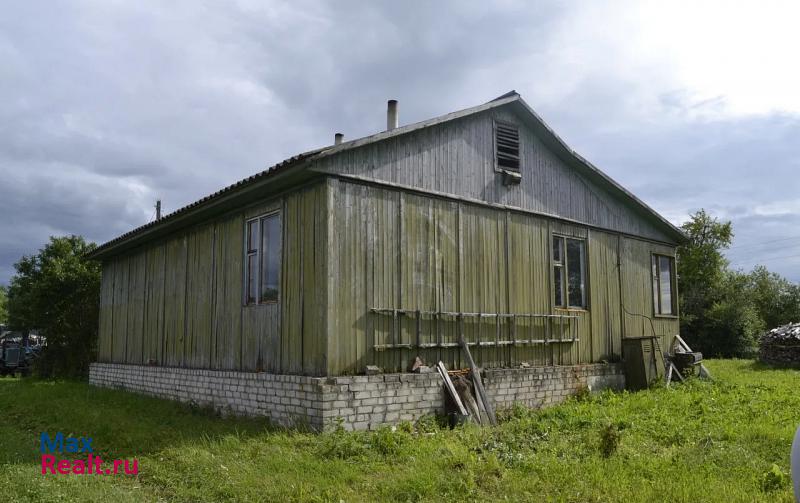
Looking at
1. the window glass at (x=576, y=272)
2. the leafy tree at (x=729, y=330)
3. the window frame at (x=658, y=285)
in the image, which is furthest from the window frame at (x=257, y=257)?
the leafy tree at (x=729, y=330)

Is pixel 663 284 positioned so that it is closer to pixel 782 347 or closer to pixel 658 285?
pixel 658 285

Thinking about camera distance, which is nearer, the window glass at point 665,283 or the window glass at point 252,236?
the window glass at point 252,236

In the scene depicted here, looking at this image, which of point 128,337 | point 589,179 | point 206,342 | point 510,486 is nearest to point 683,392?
point 589,179

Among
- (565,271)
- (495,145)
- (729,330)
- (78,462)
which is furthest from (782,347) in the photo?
(78,462)

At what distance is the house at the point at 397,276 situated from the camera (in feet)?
31.3

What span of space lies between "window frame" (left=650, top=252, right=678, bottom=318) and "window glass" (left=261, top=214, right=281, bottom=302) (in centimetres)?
979

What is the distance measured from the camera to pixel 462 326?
431 inches

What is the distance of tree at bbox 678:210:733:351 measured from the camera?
29.6 m

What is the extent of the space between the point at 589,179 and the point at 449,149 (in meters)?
4.47

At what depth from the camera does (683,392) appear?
12.6 metres

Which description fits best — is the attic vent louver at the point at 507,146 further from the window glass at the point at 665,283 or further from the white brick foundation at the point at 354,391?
the window glass at the point at 665,283

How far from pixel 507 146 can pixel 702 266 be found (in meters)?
30.1

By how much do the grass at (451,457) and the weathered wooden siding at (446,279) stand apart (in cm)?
135

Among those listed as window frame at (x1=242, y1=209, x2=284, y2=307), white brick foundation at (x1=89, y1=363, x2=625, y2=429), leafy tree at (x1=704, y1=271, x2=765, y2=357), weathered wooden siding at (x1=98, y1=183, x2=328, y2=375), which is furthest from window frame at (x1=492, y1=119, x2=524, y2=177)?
leafy tree at (x1=704, y1=271, x2=765, y2=357)
